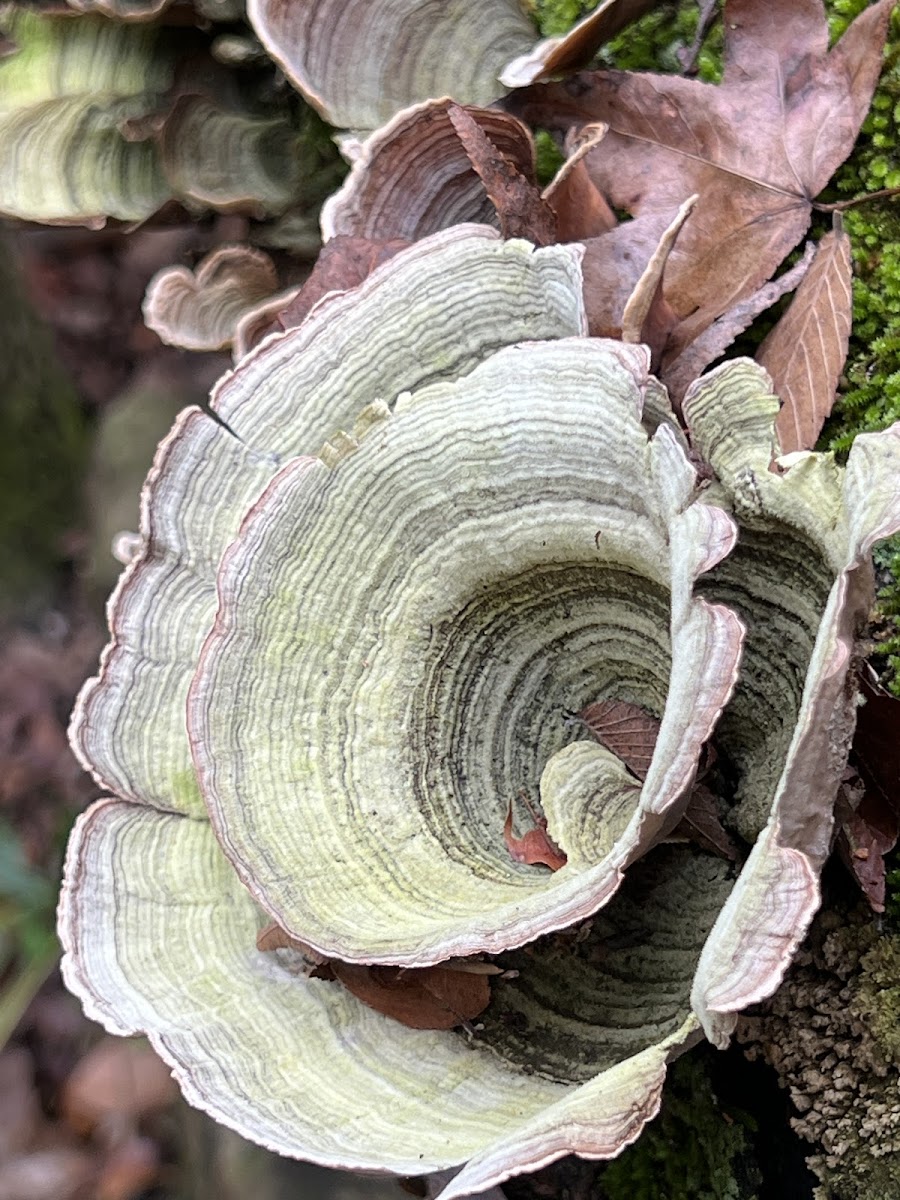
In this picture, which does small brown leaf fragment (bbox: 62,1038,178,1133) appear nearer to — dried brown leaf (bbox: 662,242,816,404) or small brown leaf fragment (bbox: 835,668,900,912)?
small brown leaf fragment (bbox: 835,668,900,912)

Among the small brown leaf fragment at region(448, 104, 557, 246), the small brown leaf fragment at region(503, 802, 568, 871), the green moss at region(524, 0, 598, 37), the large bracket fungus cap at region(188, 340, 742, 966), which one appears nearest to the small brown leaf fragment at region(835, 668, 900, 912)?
the large bracket fungus cap at region(188, 340, 742, 966)

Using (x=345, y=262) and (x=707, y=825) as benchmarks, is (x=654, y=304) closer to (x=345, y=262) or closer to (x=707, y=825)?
(x=345, y=262)

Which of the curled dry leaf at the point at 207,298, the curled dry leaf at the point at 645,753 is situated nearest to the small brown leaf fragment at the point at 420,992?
the curled dry leaf at the point at 645,753

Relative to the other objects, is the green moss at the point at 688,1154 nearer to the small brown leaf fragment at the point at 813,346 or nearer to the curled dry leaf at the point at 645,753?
the curled dry leaf at the point at 645,753

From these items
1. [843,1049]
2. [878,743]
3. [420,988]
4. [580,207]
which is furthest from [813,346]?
[420,988]

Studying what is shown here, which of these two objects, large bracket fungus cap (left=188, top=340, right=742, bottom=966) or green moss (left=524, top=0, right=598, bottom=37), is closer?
large bracket fungus cap (left=188, top=340, right=742, bottom=966)

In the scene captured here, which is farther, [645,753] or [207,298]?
[207,298]

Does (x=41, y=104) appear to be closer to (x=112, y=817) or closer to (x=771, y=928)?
(x=112, y=817)

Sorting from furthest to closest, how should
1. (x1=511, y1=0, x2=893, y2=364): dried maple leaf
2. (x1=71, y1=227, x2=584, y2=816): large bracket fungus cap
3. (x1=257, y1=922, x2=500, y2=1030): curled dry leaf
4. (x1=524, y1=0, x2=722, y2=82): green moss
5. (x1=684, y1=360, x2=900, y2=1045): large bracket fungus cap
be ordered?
(x1=524, y1=0, x2=722, y2=82): green moss, (x1=511, y1=0, x2=893, y2=364): dried maple leaf, (x1=71, y1=227, x2=584, y2=816): large bracket fungus cap, (x1=257, y1=922, x2=500, y2=1030): curled dry leaf, (x1=684, y1=360, x2=900, y2=1045): large bracket fungus cap
